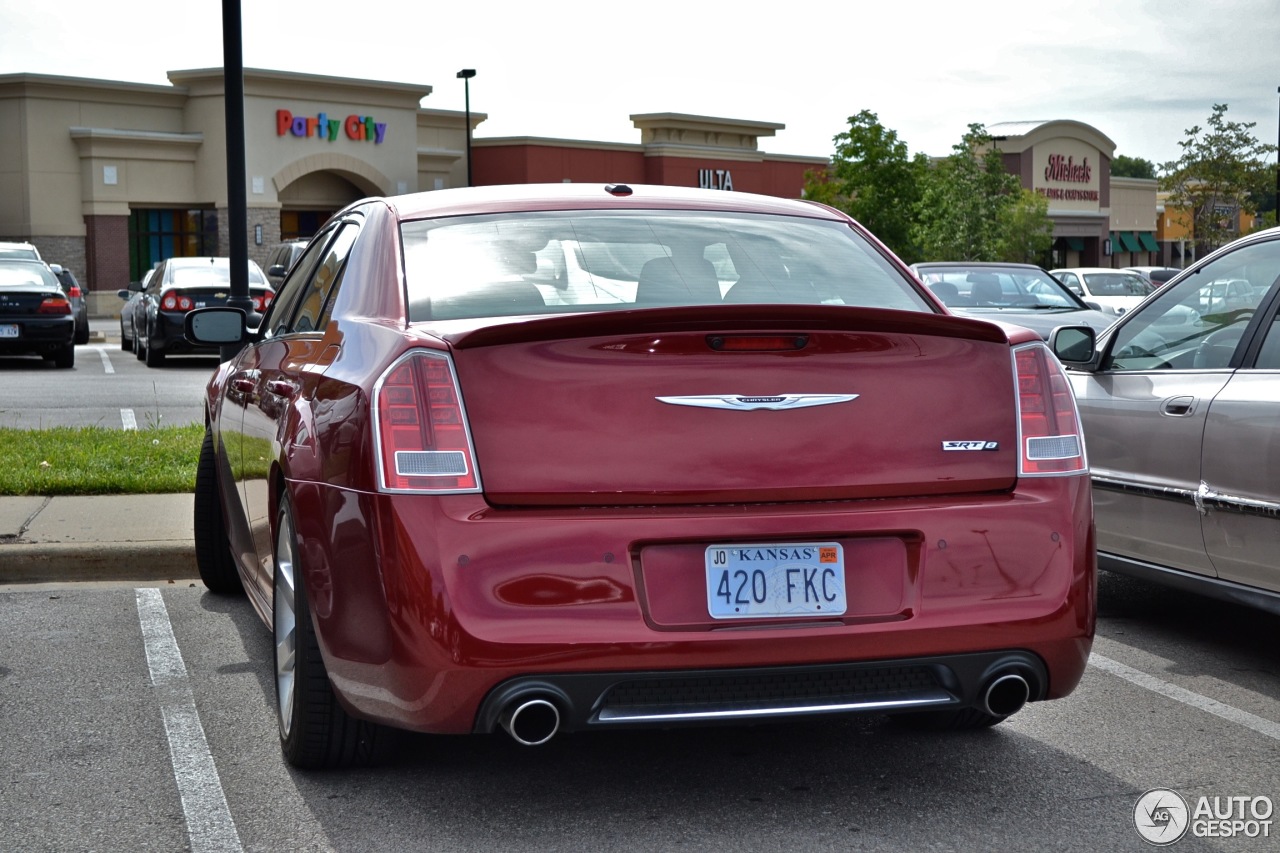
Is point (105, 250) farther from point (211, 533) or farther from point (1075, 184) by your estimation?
point (1075, 184)

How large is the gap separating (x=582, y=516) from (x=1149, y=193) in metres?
83.4

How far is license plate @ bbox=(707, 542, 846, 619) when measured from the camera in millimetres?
3660

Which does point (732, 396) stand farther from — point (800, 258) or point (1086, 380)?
point (1086, 380)

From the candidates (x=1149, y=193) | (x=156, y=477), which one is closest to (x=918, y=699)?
(x=156, y=477)

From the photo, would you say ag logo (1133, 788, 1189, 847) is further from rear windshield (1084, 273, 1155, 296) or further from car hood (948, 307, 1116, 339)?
rear windshield (1084, 273, 1155, 296)

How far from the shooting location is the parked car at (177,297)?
21.0 m

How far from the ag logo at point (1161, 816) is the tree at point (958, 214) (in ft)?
143

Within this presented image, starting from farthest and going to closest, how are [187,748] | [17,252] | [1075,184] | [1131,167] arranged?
[1131,167], [1075,184], [17,252], [187,748]

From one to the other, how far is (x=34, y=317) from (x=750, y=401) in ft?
62.7

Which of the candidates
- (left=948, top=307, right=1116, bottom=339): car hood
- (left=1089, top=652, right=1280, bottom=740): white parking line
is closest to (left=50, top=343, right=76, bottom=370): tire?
(left=948, top=307, right=1116, bottom=339): car hood

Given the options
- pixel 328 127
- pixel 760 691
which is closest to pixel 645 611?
pixel 760 691

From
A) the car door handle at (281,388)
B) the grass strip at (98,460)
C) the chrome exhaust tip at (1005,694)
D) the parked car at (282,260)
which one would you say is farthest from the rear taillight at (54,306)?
the chrome exhaust tip at (1005,694)

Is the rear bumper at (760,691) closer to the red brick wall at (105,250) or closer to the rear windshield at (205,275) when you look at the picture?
the rear windshield at (205,275)

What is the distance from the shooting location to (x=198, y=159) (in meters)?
43.0
